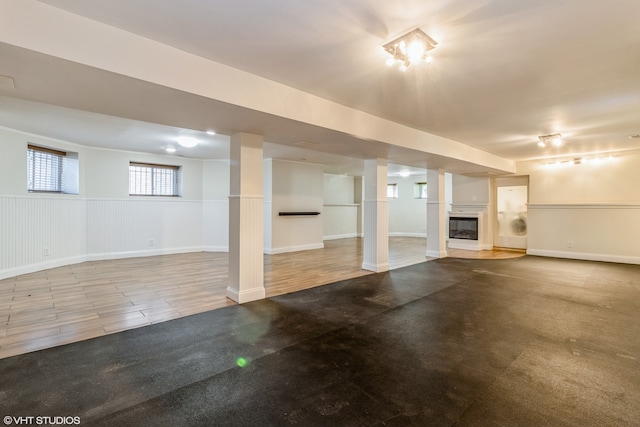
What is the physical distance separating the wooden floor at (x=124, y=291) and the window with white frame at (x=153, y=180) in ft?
5.46

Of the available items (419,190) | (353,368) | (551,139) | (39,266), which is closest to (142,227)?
(39,266)

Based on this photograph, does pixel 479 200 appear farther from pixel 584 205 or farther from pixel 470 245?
pixel 584 205

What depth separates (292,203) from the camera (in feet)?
26.3

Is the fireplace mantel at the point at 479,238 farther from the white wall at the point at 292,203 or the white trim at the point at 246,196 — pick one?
the white trim at the point at 246,196

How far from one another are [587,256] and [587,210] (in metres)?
1.10

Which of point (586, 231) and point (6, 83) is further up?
point (6, 83)

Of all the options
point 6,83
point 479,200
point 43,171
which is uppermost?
point 6,83

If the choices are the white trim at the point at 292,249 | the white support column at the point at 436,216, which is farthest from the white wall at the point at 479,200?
the white trim at the point at 292,249

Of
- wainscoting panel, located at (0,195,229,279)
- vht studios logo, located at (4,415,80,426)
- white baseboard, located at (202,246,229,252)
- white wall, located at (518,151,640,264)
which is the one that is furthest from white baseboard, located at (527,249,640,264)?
vht studios logo, located at (4,415,80,426)

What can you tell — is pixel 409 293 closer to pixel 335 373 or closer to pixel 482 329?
pixel 482 329

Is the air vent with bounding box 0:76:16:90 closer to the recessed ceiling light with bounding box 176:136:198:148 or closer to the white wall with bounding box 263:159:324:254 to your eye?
the recessed ceiling light with bounding box 176:136:198:148

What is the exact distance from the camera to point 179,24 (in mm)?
2049

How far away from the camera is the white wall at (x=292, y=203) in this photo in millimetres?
7602

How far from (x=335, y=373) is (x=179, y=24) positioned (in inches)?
109
